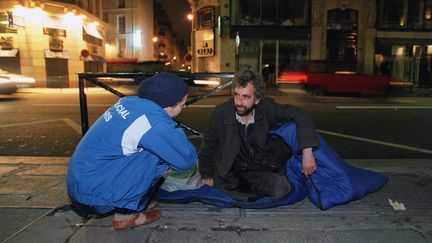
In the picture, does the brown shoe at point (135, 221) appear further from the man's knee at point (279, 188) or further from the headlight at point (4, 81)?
the headlight at point (4, 81)

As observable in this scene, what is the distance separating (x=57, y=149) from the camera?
568cm

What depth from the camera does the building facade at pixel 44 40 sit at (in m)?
24.3

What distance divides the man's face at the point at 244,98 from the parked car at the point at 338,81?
1239 centimetres

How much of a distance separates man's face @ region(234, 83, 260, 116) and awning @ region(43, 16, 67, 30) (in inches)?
1024

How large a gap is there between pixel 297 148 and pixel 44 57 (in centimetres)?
2566

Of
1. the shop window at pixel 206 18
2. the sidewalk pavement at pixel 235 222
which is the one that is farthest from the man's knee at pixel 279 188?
the shop window at pixel 206 18

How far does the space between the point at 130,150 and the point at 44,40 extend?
26033 millimetres

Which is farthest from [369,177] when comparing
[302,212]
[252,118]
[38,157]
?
[38,157]

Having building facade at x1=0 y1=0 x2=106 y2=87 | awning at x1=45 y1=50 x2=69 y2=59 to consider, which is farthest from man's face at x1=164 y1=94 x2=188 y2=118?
awning at x1=45 y1=50 x2=69 y2=59

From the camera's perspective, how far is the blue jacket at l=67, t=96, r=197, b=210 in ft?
7.97

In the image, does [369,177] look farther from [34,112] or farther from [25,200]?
[34,112]

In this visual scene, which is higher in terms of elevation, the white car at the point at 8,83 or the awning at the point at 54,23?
the awning at the point at 54,23

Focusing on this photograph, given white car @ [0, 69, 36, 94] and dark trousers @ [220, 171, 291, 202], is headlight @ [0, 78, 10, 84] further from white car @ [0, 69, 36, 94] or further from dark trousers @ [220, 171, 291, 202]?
dark trousers @ [220, 171, 291, 202]

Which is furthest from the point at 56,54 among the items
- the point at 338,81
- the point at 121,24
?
the point at 121,24
